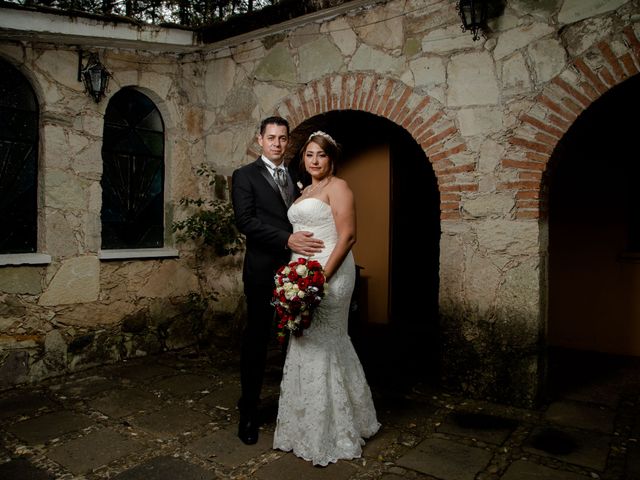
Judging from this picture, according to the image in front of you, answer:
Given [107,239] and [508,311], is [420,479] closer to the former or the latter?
[508,311]

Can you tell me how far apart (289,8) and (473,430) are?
13.4 ft

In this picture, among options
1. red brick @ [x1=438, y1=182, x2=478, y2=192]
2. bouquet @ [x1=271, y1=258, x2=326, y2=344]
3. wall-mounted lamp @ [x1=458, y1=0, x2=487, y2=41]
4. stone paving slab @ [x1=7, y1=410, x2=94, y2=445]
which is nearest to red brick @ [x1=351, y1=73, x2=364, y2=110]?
wall-mounted lamp @ [x1=458, y1=0, x2=487, y2=41]

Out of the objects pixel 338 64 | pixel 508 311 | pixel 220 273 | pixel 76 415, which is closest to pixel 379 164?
pixel 338 64

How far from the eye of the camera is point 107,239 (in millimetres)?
5172

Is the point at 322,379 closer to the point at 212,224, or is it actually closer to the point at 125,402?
the point at 125,402

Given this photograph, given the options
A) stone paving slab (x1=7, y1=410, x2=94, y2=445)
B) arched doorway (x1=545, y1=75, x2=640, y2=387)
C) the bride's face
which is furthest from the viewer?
arched doorway (x1=545, y1=75, x2=640, y2=387)

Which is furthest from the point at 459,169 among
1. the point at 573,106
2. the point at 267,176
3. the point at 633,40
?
the point at 267,176

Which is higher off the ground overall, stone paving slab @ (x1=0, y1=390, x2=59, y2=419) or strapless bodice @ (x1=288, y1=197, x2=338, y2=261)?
strapless bodice @ (x1=288, y1=197, x2=338, y2=261)

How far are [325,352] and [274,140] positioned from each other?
141 centimetres

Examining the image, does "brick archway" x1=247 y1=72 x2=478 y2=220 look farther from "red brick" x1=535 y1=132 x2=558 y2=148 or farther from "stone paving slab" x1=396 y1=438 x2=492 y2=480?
"stone paving slab" x1=396 y1=438 x2=492 y2=480

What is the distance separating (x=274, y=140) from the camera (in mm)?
3289

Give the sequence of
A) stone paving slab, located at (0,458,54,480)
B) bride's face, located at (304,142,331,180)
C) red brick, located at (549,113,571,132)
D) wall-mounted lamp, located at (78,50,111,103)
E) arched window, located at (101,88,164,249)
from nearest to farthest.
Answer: stone paving slab, located at (0,458,54,480), bride's face, located at (304,142,331,180), red brick, located at (549,113,571,132), wall-mounted lamp, located at (78,50,111,103), arched window, located at (101,88,164,249)

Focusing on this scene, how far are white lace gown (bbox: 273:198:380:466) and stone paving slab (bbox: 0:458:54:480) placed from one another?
4.36 feet

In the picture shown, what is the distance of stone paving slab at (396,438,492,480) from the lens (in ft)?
9.34
